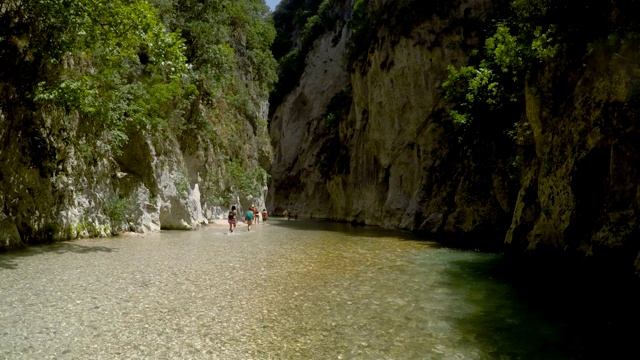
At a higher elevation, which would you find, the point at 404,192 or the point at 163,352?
the point at 404,192

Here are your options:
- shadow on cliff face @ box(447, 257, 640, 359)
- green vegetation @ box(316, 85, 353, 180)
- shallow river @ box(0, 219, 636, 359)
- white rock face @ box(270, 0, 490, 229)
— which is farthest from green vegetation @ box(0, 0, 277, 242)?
green vegetation @ box(316, 85, 353, 180)

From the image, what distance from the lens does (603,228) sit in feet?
33.0

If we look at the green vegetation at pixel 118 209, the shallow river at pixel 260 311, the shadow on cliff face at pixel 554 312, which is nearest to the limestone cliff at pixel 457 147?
the shadow on cliff face at pixel 554 312

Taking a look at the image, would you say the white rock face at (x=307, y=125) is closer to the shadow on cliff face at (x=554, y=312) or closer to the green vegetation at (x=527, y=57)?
the green vegetation at (x=527, y=57)

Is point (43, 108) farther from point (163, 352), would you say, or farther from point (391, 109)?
point (391, 109)

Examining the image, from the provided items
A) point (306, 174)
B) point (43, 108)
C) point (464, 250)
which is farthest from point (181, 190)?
point (306, 174)

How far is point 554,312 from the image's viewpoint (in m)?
7.66

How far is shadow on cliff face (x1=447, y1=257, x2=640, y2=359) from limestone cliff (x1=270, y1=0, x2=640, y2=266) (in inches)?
29.7

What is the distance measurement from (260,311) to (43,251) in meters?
8.05

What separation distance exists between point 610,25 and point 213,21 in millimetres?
23981

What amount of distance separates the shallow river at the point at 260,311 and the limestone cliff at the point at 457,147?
3.04 m

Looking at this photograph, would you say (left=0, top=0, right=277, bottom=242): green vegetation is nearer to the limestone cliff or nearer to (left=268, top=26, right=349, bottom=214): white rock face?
the limestone cliff

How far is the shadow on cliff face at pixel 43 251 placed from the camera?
9867mm

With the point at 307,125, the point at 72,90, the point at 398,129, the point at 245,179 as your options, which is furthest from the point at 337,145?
the point at 72,90
